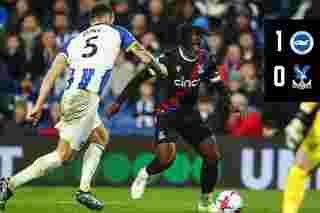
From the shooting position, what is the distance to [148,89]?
17.5m

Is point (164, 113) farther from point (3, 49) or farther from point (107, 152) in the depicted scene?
point (3, 49)

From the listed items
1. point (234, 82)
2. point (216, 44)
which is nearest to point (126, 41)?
point (234, 82)

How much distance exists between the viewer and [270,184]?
1689 centimetres

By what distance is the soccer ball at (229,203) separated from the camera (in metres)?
12.0

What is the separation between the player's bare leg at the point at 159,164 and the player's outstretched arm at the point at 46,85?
5.85 feet

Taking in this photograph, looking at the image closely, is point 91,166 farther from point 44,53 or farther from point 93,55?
point 44,53

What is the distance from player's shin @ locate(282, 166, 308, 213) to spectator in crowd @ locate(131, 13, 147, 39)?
839 centimetres

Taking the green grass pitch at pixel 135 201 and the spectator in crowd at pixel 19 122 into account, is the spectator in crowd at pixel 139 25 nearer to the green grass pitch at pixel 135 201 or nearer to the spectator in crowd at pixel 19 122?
the spectator in crowd at pixel 19 122

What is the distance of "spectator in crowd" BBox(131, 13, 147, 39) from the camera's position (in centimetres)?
1858

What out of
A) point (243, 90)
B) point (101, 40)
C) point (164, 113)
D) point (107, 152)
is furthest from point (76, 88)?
point (243, 90)

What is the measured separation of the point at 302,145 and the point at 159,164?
10.2 feet

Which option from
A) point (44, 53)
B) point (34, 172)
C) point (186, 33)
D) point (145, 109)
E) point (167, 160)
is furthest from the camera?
point (44, 53)

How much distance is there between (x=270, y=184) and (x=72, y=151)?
5.70 metres

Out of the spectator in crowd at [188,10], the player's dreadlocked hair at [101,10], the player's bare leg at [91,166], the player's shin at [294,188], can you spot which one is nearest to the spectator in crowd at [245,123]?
the spectator in crowd at [188,10]
